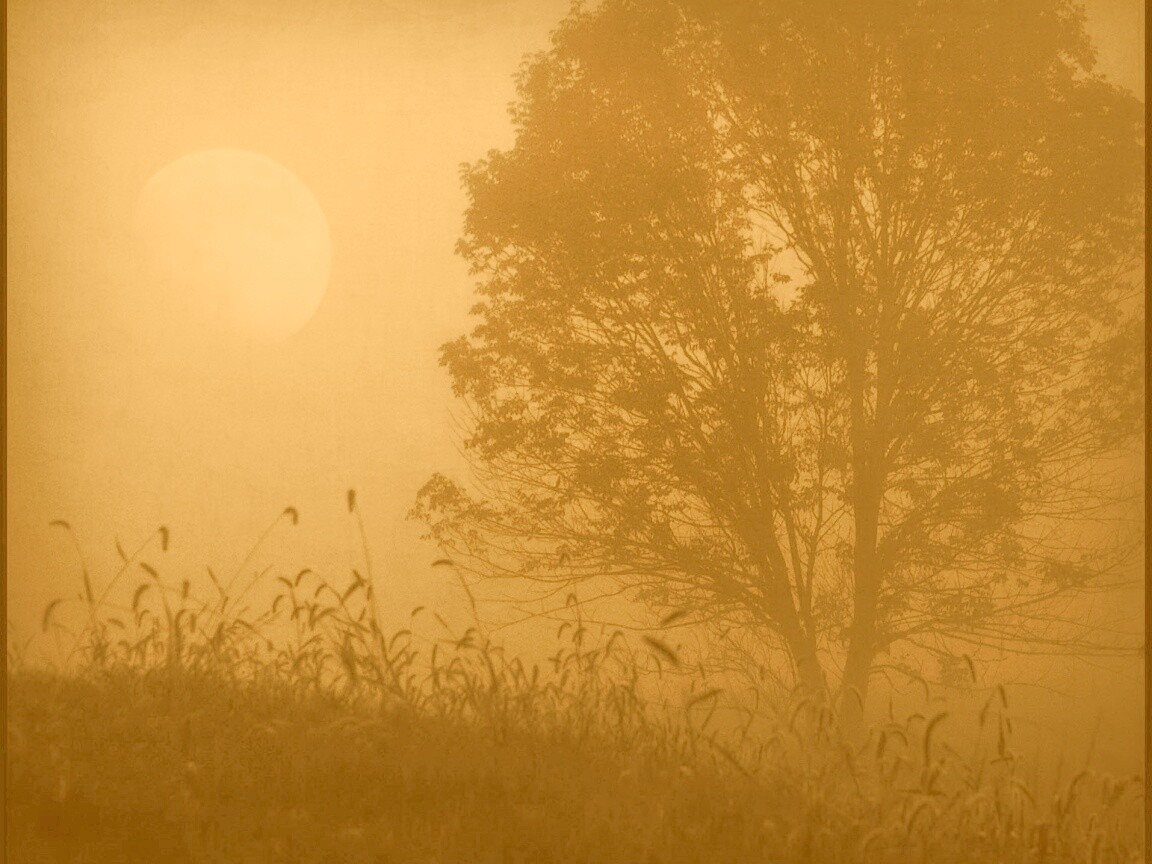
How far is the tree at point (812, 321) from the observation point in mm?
4406

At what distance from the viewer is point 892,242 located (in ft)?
15.0

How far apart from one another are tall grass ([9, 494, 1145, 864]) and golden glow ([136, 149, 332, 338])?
3.82ft

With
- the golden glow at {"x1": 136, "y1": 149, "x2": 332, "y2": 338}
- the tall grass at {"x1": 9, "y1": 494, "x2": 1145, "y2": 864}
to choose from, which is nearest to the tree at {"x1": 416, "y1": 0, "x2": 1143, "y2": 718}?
the tall grass at {"x1": 9, "y1": 494, "x2": 1145, "y2": 864}

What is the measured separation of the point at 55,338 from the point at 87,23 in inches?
52.5

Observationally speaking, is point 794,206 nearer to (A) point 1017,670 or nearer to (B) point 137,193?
(A) point 1017,670

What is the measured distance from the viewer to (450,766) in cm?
360

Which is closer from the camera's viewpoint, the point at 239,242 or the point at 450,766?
the point at 450,766

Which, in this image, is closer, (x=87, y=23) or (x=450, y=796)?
(x=450, y=796)

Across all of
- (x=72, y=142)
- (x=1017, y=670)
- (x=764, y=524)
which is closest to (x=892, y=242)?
(x=764, y=524)

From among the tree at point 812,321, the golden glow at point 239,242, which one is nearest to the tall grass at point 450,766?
the tree at point 812,321

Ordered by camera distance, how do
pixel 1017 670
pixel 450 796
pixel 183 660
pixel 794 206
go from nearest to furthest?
pixel 450 796 → pixel 183 660 → pixel 1017 670 → pixel 794 206

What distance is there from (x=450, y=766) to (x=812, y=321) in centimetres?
225

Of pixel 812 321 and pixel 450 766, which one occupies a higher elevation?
pixel 812 321

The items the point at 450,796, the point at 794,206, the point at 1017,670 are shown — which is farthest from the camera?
the point at 794,206
